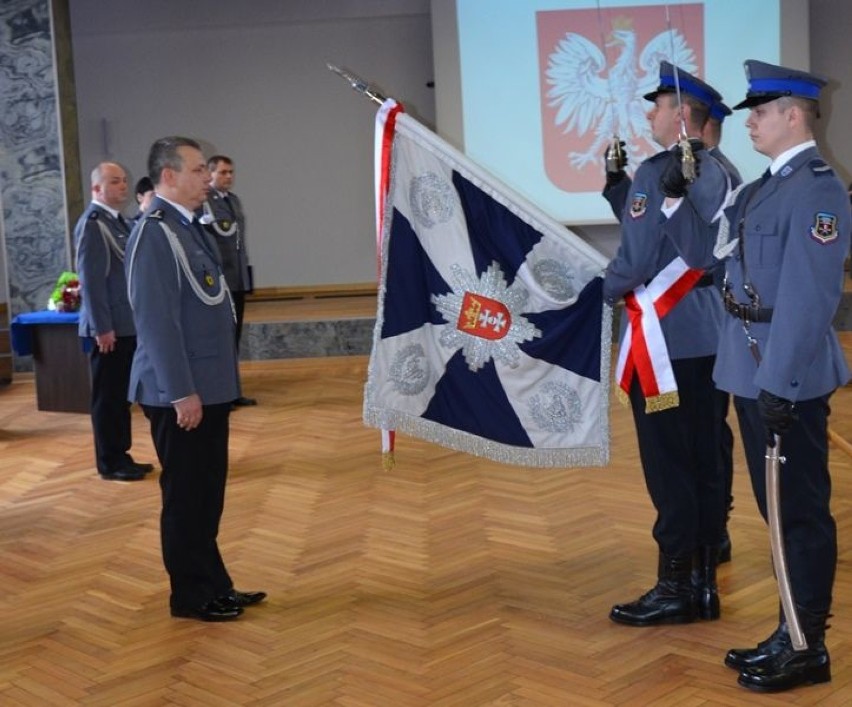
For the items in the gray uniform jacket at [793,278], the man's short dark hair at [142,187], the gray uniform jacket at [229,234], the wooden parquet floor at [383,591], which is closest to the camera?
the gray uniform jacket at [793,278]

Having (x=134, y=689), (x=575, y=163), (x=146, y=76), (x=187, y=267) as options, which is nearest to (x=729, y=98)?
(x=575, y=163)

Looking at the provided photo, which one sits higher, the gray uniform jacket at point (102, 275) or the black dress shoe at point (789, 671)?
A: the gray uniform jacket at point (102, 275)

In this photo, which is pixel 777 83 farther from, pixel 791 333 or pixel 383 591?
pixel 383 591

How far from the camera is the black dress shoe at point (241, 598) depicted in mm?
3490

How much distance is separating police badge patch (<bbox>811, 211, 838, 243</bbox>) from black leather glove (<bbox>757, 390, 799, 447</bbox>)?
1.18 ft

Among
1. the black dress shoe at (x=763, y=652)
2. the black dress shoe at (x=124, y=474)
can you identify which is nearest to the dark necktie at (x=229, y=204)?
the black dress shoe at (x=124, y=474)

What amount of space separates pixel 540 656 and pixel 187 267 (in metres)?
1.45

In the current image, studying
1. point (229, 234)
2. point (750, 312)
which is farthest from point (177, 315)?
point (229, 234)

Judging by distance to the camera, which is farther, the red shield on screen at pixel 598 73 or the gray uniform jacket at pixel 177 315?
the red shield on screen at pixel 598 73

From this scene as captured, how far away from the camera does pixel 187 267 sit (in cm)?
335

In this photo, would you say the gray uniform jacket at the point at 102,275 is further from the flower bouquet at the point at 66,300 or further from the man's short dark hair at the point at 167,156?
the man's short dark hair at the point at 167,156

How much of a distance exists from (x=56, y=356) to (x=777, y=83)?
17.0 feet

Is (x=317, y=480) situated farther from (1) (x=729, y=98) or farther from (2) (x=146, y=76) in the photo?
(2) (x=146, y=76)

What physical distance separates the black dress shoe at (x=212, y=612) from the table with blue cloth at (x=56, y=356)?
3.57 metres
